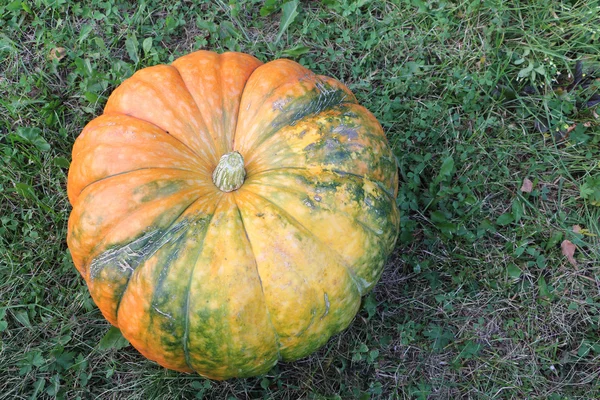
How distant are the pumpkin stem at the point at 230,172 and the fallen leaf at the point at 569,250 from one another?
7.93 ft

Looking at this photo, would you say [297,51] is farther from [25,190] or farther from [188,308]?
[188,308]

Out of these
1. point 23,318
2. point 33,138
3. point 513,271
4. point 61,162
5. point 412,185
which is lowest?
point 513,271

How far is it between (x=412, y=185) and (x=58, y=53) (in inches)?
113

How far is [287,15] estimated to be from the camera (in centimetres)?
384

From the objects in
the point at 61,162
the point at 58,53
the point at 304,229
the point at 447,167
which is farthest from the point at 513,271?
the point at 58,53

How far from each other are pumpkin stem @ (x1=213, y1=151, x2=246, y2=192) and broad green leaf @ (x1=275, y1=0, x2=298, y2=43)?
1.90 m

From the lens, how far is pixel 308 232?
2.22 meters

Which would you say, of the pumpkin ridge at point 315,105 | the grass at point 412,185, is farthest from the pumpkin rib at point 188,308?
the grass at point 412,185

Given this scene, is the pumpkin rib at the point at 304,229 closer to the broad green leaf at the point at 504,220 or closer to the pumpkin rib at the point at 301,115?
the pumpkin rib at the point at 301,115

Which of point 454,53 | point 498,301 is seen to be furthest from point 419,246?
point 454,53

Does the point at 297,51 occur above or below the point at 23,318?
above

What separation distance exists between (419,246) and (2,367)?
285 centimetres

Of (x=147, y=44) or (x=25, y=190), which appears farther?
(x=147, y=44)

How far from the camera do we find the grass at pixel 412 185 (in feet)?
10.5
